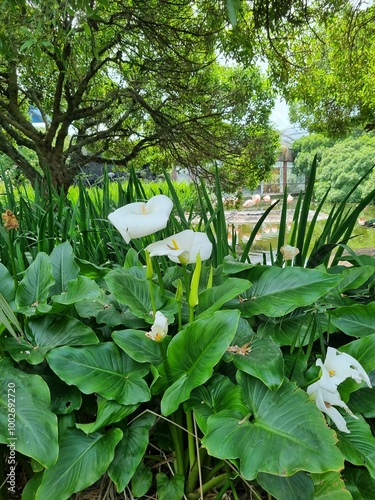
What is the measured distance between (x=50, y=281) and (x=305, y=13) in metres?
3.00

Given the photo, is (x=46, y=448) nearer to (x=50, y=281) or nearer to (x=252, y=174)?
(x=50, y=281)

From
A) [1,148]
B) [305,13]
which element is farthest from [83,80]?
[305,13]

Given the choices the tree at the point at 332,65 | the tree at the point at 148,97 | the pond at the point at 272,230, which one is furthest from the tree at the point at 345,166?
the tree at the point at 148,97

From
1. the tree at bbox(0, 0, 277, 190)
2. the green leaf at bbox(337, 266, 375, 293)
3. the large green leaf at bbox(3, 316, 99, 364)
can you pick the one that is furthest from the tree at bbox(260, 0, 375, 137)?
the large green leaf at bbox(3, 316, 99, 364)

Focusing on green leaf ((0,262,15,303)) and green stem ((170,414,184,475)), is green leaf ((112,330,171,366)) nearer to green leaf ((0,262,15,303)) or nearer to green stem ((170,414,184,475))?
green stem ((170,414,184,475))

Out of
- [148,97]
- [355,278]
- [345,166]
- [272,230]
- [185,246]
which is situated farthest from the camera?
[345,166]

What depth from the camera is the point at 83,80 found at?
3.78 meters

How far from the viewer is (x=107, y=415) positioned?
0.36m

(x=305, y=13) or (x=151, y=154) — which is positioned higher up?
(x=305, y=13)

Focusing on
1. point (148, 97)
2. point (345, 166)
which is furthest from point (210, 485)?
point (345, 166)

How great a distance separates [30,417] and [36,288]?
0.20 metres

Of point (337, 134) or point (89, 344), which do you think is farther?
point (337, 134)

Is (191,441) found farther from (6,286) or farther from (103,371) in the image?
(6,286)

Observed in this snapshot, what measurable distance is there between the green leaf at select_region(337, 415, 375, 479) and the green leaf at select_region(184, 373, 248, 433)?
3.8 inches
